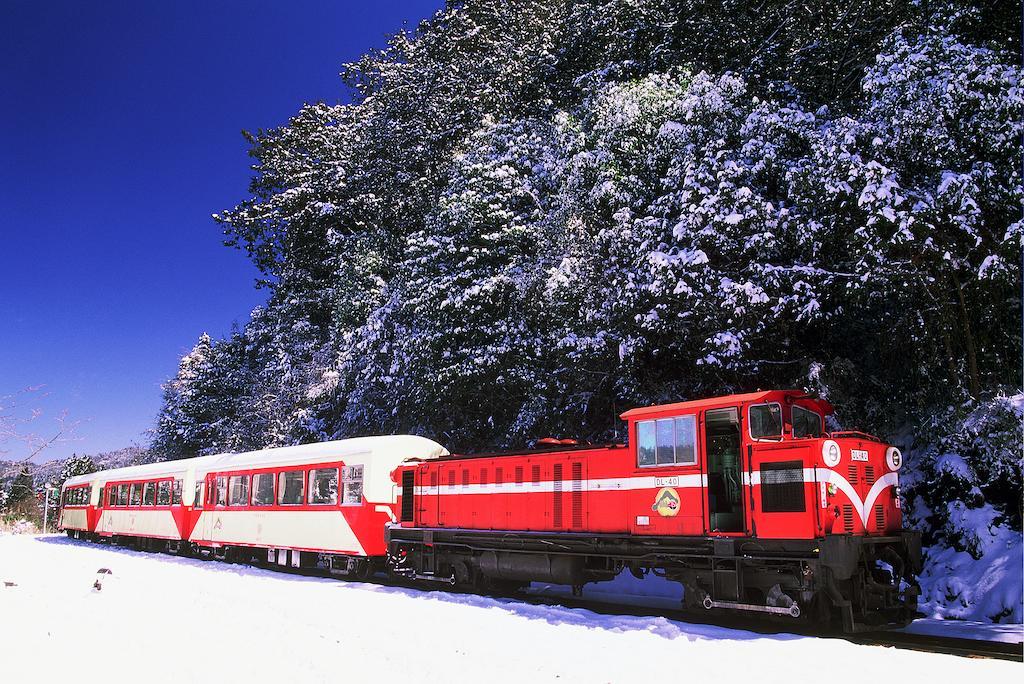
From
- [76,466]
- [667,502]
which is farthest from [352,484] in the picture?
[76,466]

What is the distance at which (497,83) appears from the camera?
1103 inches

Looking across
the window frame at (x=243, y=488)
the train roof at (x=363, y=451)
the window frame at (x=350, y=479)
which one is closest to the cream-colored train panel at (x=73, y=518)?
the window frame at (x=243, y=488)

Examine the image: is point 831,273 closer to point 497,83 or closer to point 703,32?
point 703,32

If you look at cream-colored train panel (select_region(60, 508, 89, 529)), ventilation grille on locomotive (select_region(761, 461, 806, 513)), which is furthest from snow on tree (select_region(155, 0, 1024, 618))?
cream-colored train panel (select_region(60, 508, 89, 529))

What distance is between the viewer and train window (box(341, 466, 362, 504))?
18.2 metres

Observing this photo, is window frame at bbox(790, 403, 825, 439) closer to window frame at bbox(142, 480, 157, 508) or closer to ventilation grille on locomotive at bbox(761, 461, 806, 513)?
ventilation grille on locomotive at bbox(761, 461, 806, 513)

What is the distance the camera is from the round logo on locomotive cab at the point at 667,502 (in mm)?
11672

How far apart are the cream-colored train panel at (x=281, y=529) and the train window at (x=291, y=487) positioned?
12.8 inches

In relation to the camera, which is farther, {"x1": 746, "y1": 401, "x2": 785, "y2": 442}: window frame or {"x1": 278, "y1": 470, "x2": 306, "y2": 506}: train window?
{"x1": 278, "y1": 470, "x2": 306, "y2": 506}: train window

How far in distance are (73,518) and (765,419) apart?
38.1 meters

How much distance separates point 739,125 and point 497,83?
12351 mm

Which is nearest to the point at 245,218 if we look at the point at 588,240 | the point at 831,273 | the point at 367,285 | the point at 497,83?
the point at 367,285

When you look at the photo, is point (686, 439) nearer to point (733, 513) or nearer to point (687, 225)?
point (733, 513)

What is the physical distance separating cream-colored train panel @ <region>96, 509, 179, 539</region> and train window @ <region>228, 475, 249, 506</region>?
180 inches
